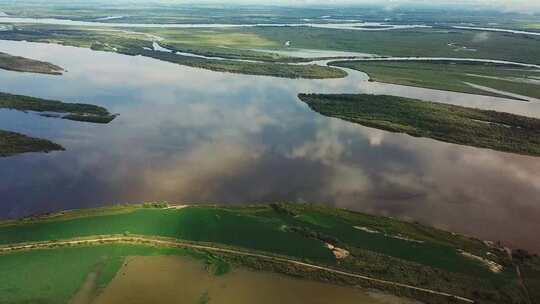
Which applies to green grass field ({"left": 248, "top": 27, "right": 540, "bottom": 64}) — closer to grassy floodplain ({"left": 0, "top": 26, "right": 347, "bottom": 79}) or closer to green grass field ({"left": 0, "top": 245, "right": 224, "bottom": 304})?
grassy floodplain ({"left": 0, "top": 26, "right": 347, "bottom": 79})

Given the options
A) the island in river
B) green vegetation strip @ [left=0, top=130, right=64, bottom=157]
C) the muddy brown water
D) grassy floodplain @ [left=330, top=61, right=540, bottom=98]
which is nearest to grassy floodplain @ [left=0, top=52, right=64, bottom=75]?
the island in river

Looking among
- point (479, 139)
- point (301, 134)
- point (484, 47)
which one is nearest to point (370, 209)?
point (301, 134)

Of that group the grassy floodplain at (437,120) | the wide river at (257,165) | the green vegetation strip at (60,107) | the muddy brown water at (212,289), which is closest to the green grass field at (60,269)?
the muddy brown water at (212,289)

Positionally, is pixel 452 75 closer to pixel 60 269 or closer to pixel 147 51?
pixel 147 51

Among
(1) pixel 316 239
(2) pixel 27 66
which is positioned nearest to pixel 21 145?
(1) pixel 316 239

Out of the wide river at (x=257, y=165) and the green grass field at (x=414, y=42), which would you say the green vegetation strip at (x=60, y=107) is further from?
the green grass field at (x=414, y=42)

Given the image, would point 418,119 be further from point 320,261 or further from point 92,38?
point 92,38
